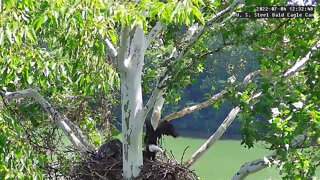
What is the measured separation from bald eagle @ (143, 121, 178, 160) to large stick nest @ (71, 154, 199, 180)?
0.09 metres

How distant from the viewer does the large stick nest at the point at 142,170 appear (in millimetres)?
4613

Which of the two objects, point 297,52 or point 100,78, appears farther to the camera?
point 297,52

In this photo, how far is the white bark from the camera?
4.30 metres

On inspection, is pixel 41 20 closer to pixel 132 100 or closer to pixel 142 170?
pixel 132 100

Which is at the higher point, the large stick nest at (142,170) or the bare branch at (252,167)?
the large stick nest at (142,170)

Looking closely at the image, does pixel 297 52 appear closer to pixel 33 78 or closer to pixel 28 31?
pixel 33 78

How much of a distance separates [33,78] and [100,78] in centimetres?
54

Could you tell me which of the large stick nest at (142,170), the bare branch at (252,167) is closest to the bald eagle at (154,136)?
the large stick nest at (142,170)

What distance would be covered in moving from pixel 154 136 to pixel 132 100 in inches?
34.0

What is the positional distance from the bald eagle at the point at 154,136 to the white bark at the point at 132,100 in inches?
14.3

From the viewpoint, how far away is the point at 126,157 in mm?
4504

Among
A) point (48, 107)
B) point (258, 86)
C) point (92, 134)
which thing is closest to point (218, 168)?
point (92, 134)
